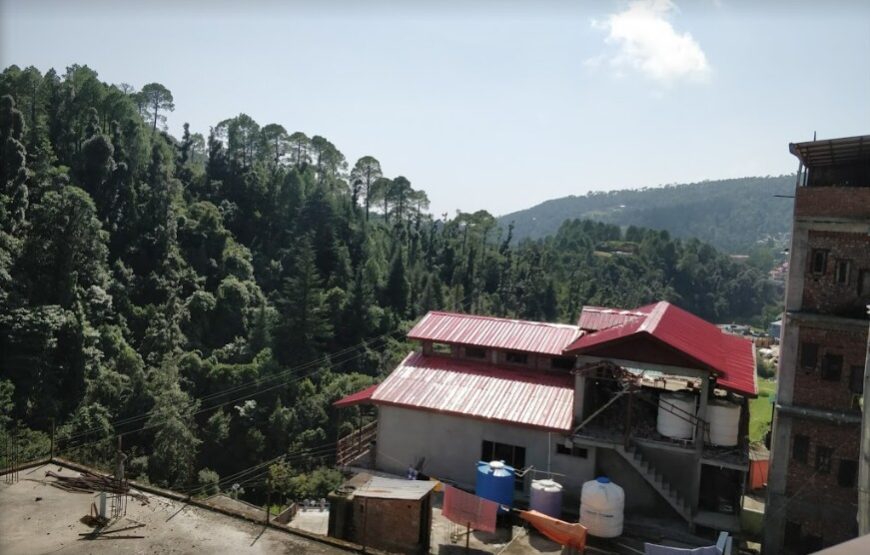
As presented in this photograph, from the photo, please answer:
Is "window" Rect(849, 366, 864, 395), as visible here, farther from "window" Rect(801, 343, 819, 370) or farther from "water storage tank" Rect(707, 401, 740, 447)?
"water storage tank" Rect(707, 401, 740, 447)

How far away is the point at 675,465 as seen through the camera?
2319 cm

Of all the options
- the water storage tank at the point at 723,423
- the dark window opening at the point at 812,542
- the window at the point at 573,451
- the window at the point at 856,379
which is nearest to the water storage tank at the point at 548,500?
the window at the point at 573,451

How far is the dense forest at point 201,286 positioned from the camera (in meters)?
50.2

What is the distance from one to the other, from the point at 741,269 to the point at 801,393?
16868 cm

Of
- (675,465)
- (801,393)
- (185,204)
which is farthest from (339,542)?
(185,204)

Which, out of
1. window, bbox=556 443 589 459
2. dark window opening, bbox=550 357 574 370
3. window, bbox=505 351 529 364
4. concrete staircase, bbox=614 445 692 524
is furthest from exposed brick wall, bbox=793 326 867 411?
window, bbox=505 351 529 364

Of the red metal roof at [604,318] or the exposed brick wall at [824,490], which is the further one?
the red metal roof at [604,318]

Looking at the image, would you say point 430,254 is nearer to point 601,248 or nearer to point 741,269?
point 601,248

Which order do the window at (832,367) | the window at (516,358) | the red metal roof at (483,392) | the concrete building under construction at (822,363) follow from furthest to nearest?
the window at (516,358), the red metal roof at (483,392), the window at (832,367), the concrete building under construction at (822,363)

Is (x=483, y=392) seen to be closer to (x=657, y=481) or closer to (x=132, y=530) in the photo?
(x=657, y=481)

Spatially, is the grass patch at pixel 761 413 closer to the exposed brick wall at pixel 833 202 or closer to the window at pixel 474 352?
the window at pixel 474 352

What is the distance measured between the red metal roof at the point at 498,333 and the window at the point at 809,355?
27.4ft

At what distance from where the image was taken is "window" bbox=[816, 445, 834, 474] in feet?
71.8

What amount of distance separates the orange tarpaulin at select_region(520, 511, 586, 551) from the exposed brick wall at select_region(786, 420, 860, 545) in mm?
8257
